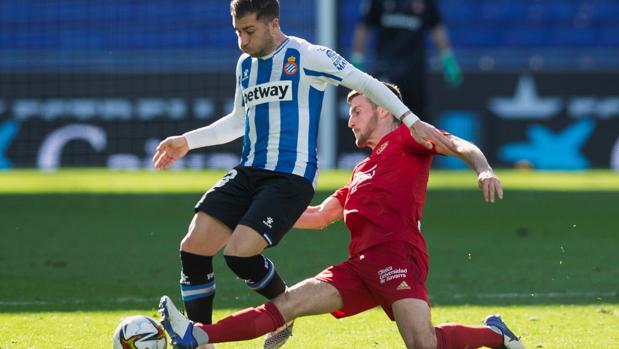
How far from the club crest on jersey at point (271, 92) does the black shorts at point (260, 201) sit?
34 centimetres

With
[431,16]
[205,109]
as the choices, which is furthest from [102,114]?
[431,16]

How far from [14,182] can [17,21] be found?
534 cm

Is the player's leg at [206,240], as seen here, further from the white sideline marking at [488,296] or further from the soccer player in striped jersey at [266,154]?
the white sideline marking at [488,296]

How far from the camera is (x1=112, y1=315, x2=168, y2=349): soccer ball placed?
5234 mm

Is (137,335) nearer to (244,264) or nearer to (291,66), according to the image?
(244,264)

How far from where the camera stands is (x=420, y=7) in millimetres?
15336

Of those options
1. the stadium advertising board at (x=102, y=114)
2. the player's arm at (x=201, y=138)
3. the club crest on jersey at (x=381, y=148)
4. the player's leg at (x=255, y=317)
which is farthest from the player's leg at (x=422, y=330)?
the stadium advertising board at (x=102, y=114)

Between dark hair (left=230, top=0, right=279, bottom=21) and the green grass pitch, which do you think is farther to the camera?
the green grass pitch

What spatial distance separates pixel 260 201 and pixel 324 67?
0.73m

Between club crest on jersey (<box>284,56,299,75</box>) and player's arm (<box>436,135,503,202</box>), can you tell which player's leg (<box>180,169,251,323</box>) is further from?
player's arm (<box>436,135,503,202</box>)

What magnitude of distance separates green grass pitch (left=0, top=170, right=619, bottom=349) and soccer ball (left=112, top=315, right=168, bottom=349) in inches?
26.7

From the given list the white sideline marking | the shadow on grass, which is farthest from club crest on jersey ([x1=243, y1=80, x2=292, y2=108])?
the white sideline marking

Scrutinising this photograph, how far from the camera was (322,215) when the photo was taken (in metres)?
5.92

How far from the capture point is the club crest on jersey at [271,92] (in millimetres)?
5750
